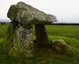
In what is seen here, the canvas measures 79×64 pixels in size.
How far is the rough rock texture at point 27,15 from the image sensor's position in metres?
17.8

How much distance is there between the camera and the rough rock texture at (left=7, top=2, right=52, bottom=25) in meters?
17.8

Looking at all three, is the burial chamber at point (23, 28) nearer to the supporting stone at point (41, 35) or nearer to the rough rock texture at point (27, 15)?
the rough rock texture at point (27, 15)

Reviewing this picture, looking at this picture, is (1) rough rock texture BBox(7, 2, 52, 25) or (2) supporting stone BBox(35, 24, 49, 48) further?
(2) supporting stone BBox(35, 24, 49, 48)

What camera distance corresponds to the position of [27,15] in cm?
1802

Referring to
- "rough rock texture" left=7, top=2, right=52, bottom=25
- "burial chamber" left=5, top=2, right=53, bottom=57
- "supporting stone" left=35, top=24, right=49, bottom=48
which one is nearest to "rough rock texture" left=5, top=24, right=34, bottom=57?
"burial chamber" left=5, top=2, right=53, bottom=57

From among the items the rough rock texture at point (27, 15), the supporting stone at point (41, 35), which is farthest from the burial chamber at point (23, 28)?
the supporting stone at point (41, 35)

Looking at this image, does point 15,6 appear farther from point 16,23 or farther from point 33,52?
point 33,52

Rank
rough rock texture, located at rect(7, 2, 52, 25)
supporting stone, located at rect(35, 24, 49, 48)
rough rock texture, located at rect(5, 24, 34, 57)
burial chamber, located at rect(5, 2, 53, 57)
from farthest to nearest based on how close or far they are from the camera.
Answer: supporting stone, located at rect(35, 24, 49, 48) < rough rock texture, located at rect(5, 24, 34, 57) < burial chamber, located at rect(5, 2, 53, 57) < rough rock texture, located at rect(7, 2, 52, 25)

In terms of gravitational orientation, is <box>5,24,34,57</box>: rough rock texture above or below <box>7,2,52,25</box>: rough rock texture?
below

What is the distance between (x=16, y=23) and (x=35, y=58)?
11.2ft

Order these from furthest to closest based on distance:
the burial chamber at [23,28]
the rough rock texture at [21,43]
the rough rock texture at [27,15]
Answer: the rough rock texture at [21,43] → the burial chamber at [23,28] → the rough rock texture at [27,15]

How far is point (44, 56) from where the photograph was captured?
18156 millimetres

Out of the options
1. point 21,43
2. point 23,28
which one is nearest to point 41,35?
point 23,28

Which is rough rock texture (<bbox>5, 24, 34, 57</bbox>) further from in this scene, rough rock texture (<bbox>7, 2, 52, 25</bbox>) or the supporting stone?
the supporting stone
